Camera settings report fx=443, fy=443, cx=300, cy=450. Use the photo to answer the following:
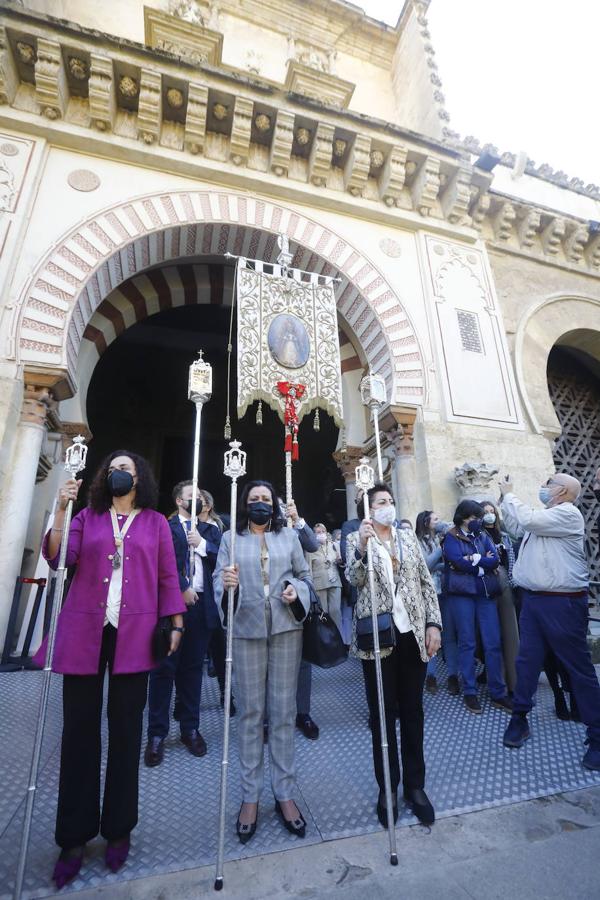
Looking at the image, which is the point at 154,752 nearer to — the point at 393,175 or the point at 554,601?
the point at 554,601

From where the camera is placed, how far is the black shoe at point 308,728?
9.22 feet

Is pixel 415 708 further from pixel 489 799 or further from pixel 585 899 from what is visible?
pixel 585 899

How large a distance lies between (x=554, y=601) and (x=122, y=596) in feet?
8.33

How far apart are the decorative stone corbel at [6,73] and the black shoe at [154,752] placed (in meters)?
7.23

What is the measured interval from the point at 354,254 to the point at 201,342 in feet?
14.9

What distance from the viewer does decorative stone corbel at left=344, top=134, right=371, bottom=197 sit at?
6590 millimetres

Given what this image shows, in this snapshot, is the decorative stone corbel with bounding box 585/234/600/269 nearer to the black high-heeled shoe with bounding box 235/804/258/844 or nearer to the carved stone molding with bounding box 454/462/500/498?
the carved stone molding with bounding box 454/462/500/498

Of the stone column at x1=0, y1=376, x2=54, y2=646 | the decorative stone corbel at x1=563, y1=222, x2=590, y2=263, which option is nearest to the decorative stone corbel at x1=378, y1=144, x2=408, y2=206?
the decorative stone corbel at x1=563, y1=222, x2=590, y2=263

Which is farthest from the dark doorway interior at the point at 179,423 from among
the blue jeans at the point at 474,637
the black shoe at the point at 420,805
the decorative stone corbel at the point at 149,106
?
the black shoe at the point at 420,805

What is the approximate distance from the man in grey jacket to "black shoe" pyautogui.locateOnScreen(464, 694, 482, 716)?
43 centimetres

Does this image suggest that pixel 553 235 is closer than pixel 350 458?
No

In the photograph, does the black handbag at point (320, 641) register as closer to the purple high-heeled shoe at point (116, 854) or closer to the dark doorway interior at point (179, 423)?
the purple high-heeled shoe at point (116, 854)

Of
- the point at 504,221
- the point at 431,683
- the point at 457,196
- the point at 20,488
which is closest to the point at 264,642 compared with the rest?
the point at 431,683

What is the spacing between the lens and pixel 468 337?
6.70 metres
